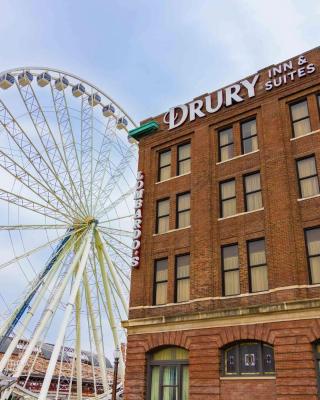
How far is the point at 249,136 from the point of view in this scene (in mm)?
28000

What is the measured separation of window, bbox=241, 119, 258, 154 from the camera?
27562mm

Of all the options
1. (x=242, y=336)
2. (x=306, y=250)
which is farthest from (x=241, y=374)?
(x=306, y=250)

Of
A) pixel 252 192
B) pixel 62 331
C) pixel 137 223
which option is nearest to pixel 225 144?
pixel 252 192

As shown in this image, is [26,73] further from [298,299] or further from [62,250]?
[298,299]

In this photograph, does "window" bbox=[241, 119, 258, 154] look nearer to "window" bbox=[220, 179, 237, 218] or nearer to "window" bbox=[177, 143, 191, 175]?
"window" bbox=[220, 179, 237, 218]

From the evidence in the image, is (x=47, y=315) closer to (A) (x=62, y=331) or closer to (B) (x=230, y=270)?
(A) (x=62, y=331)

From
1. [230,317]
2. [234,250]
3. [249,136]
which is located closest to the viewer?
[230,317]

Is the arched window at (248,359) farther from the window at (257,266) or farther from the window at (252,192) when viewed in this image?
the window at (252,192)

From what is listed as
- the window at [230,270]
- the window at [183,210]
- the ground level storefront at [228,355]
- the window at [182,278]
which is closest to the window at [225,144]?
the window at [183,210]

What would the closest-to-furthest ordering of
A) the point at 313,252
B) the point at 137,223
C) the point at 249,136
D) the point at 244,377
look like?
the point at 244,377 → the point at 313,252 → the point at 249,136 → the point at 137,223

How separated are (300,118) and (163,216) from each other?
33.2ft

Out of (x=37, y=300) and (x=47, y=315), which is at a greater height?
(x=37, y=300)

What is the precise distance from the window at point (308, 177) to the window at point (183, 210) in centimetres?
721

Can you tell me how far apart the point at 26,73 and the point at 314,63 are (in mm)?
23448
